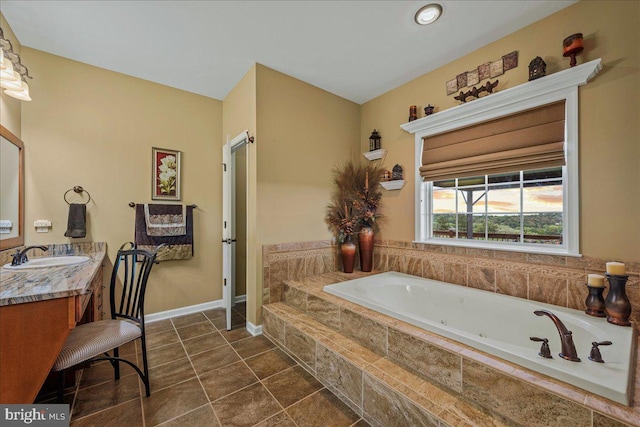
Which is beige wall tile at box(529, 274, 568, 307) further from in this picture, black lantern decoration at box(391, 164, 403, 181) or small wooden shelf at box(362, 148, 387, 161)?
small wooden shelf at box(362, 148, 387, 161)

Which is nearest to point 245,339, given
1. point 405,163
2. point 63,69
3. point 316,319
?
point 316,319

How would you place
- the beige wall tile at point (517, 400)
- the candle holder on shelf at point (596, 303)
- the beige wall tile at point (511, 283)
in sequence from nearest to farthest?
the beige wall tile at point (517, 400)
the candle holder on shelf at point (596, 303)
the beige wall tile at point (511, 283)

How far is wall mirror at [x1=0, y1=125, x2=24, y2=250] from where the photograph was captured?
1.96m

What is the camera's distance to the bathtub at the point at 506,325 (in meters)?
1.14

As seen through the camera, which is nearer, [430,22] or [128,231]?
[430,22]

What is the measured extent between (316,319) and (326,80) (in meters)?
2.55

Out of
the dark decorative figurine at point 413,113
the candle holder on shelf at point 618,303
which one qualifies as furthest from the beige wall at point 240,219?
the candle holder on shelf at point 618,303

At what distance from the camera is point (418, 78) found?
9.47ft

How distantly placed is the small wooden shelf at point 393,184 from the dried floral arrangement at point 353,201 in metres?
0.10

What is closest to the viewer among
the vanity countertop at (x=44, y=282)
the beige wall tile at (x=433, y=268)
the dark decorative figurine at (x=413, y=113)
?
the vanity countertop at (x=44, y=282)

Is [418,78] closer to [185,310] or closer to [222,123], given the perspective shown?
[222,123]

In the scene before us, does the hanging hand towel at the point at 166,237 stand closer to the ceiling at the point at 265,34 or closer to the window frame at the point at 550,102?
the ceiling at the point at 265,34

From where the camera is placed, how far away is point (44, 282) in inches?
56.1

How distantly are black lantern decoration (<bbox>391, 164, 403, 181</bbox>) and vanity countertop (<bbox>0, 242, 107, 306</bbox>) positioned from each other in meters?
2.82
